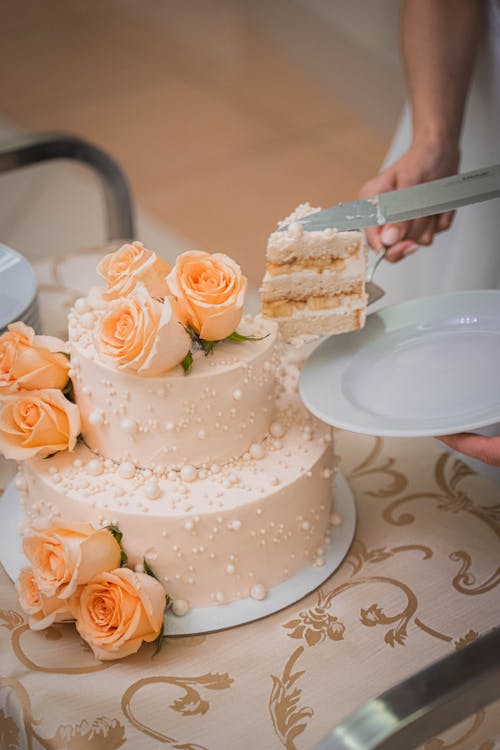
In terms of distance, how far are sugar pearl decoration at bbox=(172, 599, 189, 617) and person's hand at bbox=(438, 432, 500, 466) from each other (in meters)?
0.35

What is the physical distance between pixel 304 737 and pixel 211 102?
3491 millimetres

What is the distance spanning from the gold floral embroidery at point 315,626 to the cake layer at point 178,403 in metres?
0.20

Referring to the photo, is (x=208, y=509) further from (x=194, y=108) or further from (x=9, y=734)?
(x=194, y=108)

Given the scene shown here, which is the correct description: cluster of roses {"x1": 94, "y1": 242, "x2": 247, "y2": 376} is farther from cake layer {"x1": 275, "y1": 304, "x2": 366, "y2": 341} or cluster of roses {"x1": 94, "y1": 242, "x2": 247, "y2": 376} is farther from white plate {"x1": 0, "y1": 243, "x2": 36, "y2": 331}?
white plate {"x1": 0, "y1": 243, "x2": 36, "y2": 331}

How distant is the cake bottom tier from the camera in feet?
3.48

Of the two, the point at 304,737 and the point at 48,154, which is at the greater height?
the point at 48,154

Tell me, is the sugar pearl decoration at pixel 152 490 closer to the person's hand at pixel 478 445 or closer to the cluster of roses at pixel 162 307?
the cluster of roses at pixel 162 307

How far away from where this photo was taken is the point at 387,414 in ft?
3.55

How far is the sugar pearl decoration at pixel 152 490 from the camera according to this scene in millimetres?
1060

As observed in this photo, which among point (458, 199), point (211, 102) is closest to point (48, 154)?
point (458, 199)

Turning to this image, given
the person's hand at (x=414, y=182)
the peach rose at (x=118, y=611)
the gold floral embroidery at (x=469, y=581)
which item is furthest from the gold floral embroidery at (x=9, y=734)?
the person's hand at (x=414, y=182)

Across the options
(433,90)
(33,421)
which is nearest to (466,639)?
(33,421)

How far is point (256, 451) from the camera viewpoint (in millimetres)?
1120

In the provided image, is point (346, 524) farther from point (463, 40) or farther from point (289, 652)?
point (463, 40)
